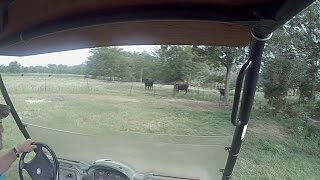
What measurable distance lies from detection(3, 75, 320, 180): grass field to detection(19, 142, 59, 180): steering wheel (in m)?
0.14

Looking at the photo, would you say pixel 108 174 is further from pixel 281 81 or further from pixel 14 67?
pixel 281 81

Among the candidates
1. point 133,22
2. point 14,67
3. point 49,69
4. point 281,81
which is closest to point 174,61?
point 49,69

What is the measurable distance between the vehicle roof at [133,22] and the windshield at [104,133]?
0.23 m

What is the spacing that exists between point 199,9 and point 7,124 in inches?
49.8

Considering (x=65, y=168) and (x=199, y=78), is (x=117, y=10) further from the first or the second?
(x=199, y=78)

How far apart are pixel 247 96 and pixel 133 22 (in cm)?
42

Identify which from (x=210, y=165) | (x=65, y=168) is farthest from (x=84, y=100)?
(x=210, y=165)

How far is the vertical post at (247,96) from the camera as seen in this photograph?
100 cm

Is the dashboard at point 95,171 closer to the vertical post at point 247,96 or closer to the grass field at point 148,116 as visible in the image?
the grass field at point 148,116

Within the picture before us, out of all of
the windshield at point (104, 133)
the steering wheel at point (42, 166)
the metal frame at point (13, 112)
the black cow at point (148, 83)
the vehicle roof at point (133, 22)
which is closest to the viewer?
the vehicle roof at point (133, 22)

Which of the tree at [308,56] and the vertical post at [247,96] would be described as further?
the tree at [308,56]

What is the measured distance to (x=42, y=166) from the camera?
1.55 metres

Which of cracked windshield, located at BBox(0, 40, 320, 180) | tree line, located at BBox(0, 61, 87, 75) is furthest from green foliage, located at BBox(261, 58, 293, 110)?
tree line, located at BBox(0, 61, 87, 75)

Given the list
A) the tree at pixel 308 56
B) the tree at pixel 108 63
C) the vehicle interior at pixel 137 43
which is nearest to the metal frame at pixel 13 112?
the vehicle interior at pixel 137 43
